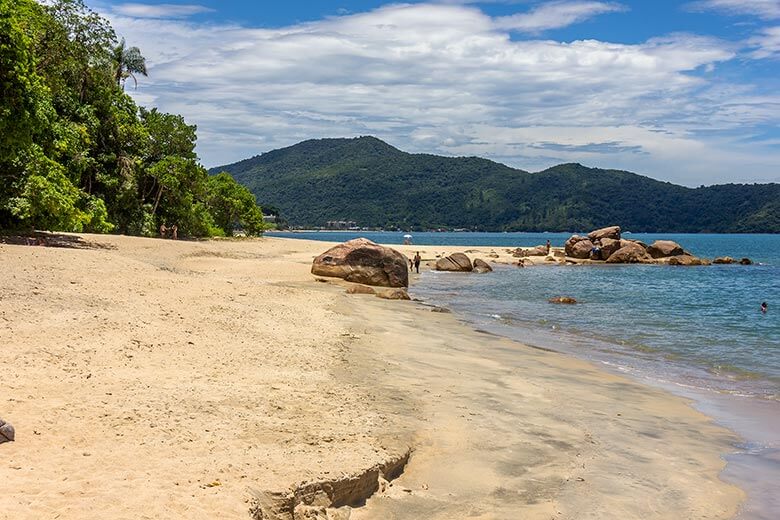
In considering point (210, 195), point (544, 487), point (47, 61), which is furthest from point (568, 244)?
point (544, 487)

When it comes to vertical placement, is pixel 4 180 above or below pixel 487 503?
above

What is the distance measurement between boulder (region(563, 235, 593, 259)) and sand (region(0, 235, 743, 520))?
50.9 m

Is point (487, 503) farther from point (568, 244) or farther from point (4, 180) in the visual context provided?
point (568, 244)

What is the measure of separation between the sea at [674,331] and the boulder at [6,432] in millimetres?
7037

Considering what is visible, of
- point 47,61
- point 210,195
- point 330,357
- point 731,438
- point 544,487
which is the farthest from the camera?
point 210,195

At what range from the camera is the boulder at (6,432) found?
5617 mm

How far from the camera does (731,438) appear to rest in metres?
9.30

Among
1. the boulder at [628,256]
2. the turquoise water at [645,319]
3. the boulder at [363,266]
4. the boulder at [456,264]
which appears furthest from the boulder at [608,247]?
the boulder at [363,266]

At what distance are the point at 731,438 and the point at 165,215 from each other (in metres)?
40.3

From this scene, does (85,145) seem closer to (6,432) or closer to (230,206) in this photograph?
(230,206)

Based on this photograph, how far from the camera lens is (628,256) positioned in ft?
200

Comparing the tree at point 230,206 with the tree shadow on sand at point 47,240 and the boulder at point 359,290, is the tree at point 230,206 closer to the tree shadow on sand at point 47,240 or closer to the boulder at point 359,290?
the tree shadow on sand at point 47,240

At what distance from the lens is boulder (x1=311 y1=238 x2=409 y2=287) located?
28.7m

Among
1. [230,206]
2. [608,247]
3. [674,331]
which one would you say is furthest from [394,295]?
[608,247]
